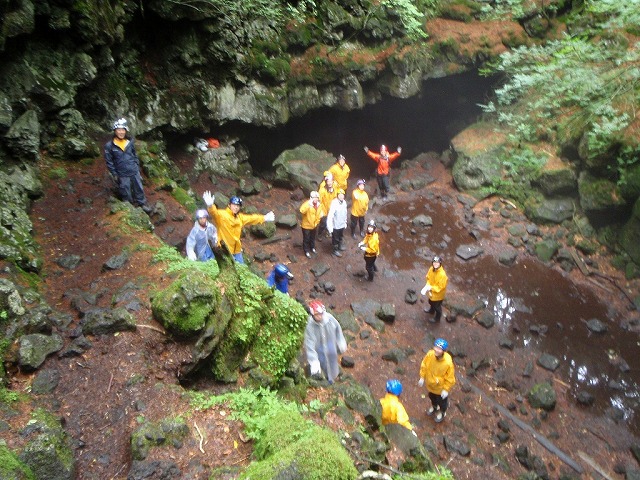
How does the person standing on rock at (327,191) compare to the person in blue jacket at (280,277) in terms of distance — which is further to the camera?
the person standing on rock at (327,191)

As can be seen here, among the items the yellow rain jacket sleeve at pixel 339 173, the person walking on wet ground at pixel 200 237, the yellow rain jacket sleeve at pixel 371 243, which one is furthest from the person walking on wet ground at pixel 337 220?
the person walking on wet ground at pixel 200 237

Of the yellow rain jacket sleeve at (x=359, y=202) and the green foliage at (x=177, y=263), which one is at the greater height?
the green foliage at (x=177, y=263)

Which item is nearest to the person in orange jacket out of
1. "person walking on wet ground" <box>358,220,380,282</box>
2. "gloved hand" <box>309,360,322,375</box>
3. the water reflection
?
the water reflection

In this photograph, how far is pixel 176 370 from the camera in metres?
5.98

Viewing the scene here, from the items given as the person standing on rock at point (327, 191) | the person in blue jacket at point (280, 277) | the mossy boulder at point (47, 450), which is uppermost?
the mossy boulder at point (47, 450)

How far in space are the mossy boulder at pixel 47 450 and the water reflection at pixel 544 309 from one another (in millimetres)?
10623

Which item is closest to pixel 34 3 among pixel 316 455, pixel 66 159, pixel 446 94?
pixel 66 159

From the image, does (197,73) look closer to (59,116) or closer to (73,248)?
(59,116)

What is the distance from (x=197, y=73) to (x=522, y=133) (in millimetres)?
12811

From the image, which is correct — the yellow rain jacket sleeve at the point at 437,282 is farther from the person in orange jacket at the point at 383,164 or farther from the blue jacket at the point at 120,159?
the blue jacket at the point at 120,159

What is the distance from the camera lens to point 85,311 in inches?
258

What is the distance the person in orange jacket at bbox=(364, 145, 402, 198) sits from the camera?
53.1 feet

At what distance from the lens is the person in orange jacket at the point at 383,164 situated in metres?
16.2

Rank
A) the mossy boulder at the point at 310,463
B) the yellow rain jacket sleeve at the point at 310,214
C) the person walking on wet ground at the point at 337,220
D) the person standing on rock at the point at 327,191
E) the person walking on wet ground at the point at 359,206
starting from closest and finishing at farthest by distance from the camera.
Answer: the mossy boulder at the point at 310,463 < the yellow rain jacket sleeve at the point at 310,214 < the person walking on wet ground at the point at 337,220 < the person standing on rock at the point at 327,191 < the person walking on wet ground at the point at 359,206
